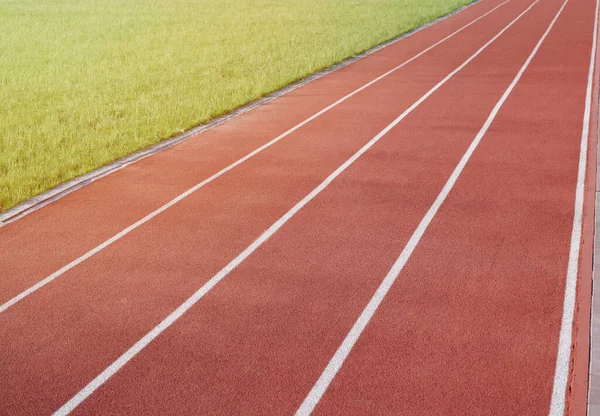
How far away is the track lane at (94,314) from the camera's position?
5602mm

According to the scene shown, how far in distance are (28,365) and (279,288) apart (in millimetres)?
2090

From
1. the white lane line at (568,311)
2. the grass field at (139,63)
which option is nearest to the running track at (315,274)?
the white lane line at (568,311)

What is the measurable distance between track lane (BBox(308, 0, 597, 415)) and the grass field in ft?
16.6

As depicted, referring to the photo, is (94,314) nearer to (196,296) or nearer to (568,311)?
(196,296)

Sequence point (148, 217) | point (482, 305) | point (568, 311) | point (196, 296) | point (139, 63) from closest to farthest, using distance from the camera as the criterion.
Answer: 1. point (568, 311)
2. point (482, 305)
3. point (196, 296)
4. point (148, 217)
5. point (139, 63)

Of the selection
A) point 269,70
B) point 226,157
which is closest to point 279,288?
point 226,157

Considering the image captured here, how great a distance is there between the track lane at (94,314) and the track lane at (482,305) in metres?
1.74

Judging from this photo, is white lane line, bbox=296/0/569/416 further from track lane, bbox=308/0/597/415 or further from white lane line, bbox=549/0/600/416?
white lane line, bbox=549/0/600/416

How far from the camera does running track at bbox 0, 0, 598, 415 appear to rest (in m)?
5.32

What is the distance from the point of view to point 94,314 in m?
6.50

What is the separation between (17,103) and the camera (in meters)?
15.9

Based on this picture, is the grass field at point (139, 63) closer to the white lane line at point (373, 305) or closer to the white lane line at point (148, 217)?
the white lane line at point (148, 217)

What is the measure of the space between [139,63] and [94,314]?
1519cm

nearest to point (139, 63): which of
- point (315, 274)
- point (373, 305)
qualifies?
point (315, 274)
